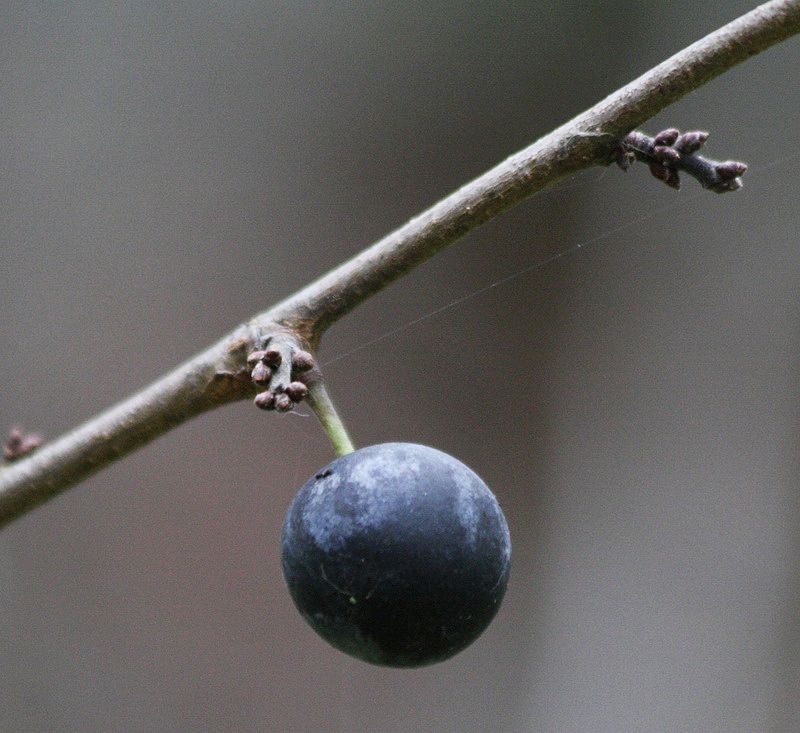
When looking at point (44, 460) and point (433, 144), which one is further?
point (433, 144)

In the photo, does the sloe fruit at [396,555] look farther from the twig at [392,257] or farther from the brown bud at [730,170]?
the brown bud at [730,170]

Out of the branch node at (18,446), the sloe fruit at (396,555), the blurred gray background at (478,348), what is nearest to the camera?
the sloe fruit at (396,555)

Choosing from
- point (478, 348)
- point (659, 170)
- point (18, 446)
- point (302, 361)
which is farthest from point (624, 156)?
point (478, 348)

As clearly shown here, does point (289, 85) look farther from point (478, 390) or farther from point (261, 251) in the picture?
point (478, 390)

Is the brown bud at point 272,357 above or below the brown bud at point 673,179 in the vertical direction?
below

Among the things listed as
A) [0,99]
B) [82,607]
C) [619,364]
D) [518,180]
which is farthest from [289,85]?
[518,180]

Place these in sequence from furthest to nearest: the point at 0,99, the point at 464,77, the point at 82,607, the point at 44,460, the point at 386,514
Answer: the point at 464,77
the point at 0,99
the point at 82,607
the point at 44,460
the point at 386,514

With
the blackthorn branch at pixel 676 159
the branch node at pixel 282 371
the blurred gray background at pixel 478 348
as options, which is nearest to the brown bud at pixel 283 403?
the branch node at pixel 282 371
